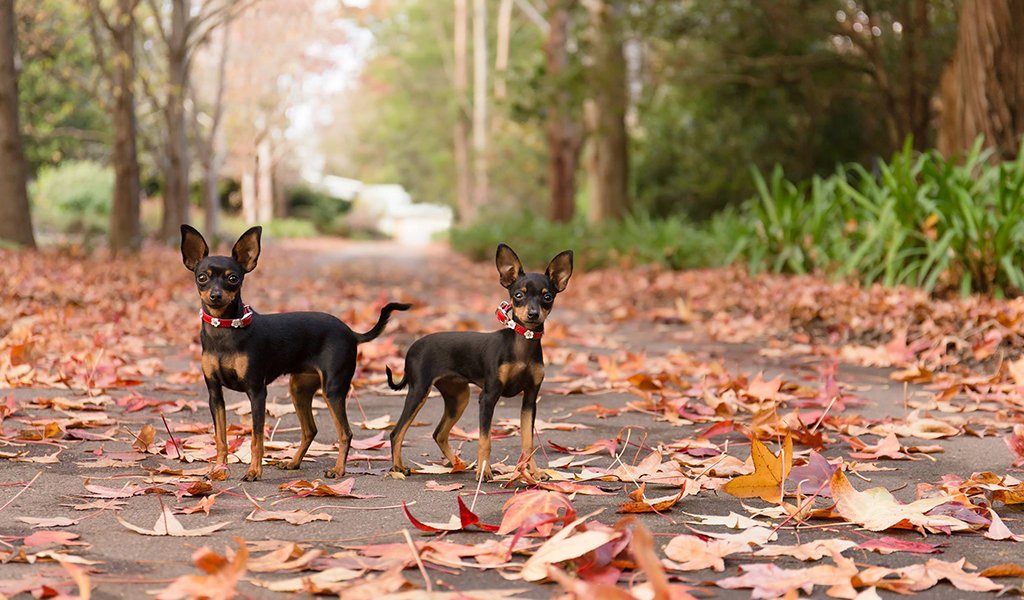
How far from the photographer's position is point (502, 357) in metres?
3.63

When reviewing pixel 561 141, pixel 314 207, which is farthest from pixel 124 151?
pixel 314 207

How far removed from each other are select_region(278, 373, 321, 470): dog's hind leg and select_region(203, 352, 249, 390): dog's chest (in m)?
0.32

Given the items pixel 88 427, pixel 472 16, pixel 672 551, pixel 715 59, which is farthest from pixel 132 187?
pixel 472 16

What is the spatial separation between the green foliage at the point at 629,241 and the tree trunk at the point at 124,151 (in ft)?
20.4

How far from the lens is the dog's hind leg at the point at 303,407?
4016 mm

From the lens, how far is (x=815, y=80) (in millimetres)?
17344

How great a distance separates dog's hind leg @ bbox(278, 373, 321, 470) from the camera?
402cm

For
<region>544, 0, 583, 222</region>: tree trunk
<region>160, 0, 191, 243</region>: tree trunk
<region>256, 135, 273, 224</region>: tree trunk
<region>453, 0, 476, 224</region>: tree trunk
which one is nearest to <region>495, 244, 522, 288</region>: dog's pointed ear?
<region>160, 0, 191, 243</region>: tree trunk

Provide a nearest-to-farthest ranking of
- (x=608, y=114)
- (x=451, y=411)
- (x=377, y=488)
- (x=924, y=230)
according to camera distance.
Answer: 1. (x=377, y=488)
2. (x=451, y=411)
3. (x=924, y=230)
4. (x=608, y=114)

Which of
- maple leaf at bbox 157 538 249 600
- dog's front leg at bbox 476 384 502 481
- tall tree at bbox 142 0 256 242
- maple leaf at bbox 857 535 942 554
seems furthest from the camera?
tall tree at bbox 142 0 256 242

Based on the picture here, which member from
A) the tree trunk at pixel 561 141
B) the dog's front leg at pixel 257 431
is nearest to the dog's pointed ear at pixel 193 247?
the dog's front leg at pixel 257 431

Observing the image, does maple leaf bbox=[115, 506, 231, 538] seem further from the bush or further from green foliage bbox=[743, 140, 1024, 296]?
the bush

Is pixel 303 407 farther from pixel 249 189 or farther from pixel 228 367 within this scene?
pixel 249 189

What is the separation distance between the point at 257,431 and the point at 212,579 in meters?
1.39
